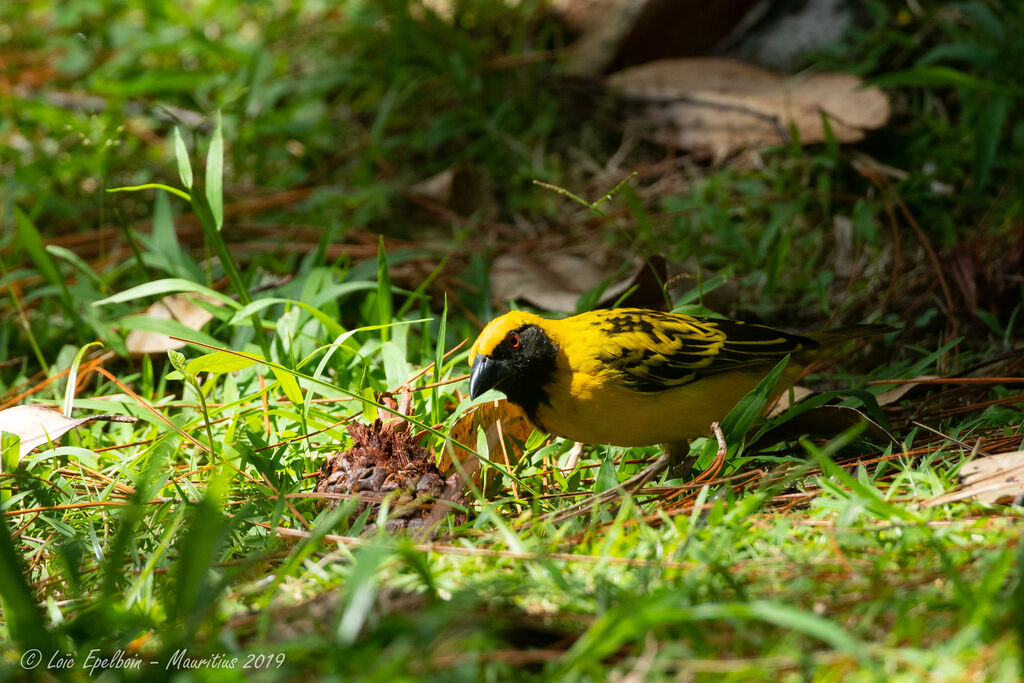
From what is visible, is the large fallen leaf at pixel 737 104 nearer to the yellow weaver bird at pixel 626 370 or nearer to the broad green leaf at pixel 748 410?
the yellow weaver bird at pixel 626 370

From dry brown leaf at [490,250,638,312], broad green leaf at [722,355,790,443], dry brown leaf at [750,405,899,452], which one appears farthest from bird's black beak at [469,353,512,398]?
dry brown leaf at [490,250,638,312]

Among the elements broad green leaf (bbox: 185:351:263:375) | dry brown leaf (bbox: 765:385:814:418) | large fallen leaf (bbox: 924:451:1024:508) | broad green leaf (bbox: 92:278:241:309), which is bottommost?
dry brown leaf (bbox: 765:385:814:418)

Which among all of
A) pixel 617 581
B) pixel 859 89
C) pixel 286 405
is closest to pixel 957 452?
pixel 617 581

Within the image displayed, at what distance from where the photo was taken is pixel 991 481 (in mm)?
2166

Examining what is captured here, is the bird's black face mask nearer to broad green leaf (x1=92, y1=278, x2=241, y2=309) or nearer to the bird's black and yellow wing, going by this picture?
the bird's black and yellow wing

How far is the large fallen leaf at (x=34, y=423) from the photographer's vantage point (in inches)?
106

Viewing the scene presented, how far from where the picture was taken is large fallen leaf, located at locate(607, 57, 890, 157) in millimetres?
4645

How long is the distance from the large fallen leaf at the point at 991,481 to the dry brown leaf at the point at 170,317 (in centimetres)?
289

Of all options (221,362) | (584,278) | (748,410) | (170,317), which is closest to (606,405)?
(748,410)

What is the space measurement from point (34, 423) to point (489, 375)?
148 cm

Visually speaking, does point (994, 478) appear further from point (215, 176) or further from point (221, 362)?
point (215, 176)

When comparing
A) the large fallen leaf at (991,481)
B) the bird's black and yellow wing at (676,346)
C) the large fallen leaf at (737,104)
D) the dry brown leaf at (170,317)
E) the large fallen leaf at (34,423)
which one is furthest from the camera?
the large fallen leaf at (737,104)

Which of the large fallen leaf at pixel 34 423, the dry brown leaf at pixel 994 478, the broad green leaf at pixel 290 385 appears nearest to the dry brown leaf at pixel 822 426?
the dry brown leaf at pixel 994 478

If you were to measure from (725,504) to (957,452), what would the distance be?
852 millimetres
